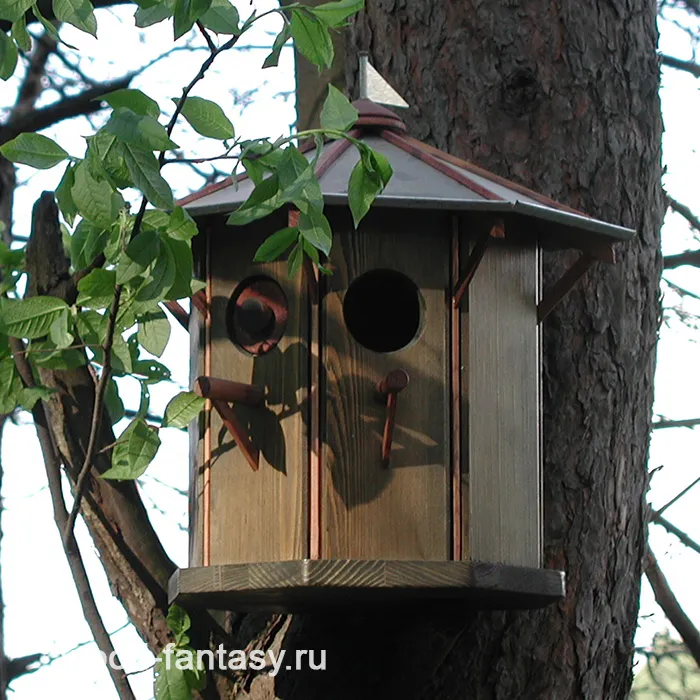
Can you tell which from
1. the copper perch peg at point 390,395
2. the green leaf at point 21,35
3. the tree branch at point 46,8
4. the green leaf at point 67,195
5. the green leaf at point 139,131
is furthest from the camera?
the tree branch at point 46,8

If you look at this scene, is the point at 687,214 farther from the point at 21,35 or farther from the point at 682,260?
the point at 21,35

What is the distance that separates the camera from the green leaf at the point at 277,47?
189 cm

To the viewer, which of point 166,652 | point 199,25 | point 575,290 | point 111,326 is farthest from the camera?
point 575,290

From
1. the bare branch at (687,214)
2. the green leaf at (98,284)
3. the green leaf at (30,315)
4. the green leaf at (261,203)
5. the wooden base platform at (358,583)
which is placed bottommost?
the wooden base platform at (358,583)

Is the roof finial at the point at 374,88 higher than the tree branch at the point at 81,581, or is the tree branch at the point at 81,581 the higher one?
the roof finial at the point at 374,88

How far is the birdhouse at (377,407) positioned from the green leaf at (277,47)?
34cm

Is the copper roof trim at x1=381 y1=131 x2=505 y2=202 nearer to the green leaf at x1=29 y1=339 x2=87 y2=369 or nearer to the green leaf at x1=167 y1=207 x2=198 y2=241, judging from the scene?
the green leaf at x1=167 y1=207 x2=198 y2=241

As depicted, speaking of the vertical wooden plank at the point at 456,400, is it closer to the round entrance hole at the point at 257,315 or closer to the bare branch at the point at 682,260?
the round entrance hole at the point at 257,315

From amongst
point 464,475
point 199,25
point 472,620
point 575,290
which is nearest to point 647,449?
point 575,290

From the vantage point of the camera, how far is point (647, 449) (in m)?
2.92

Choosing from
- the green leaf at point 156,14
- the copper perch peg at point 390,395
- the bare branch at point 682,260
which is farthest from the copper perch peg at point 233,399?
the bare branch at point 682,260

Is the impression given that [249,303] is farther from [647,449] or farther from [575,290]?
[647,449]

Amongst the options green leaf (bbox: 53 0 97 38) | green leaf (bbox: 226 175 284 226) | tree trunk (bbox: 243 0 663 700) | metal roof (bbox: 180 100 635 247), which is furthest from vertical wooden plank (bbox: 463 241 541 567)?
green leaf (bbox: 53 0 97 38)

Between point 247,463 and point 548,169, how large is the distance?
0.99m
